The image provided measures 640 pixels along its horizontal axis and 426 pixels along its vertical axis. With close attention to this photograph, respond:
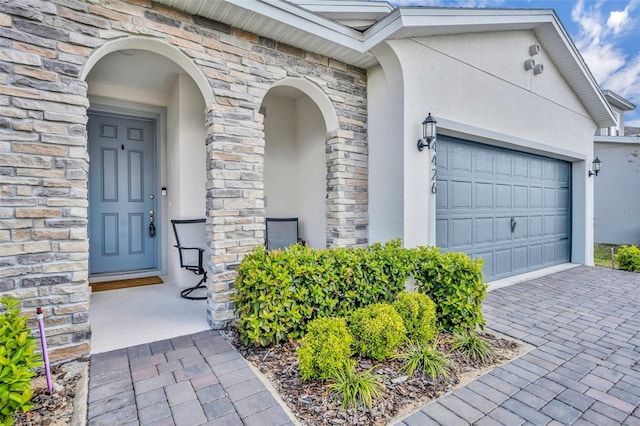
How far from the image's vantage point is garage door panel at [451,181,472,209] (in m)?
4.80

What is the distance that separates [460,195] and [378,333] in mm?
3090

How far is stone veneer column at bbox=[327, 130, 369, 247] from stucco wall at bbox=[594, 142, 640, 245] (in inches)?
441

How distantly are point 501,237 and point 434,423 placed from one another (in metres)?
4.45

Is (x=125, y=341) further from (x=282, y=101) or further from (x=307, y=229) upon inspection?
(x=282, y=101)

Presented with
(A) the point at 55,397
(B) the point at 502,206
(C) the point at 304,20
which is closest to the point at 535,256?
(B) the point at 502,206

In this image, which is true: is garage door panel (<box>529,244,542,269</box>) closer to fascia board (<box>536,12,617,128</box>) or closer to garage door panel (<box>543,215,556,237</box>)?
garage door panel (<box>543,215,556,237</box>)

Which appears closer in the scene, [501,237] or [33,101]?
[33,101]

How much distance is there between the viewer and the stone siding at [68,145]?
2.43 metres

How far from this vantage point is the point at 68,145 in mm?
2594

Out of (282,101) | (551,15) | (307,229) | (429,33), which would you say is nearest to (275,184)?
(307,229)

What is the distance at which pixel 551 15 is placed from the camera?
5.39 m

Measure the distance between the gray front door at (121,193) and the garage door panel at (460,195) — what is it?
4.79m

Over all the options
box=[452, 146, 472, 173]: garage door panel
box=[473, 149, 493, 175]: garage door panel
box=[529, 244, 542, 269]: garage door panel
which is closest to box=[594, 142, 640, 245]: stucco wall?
box=[529, 244, 542, 269]: garage door panel

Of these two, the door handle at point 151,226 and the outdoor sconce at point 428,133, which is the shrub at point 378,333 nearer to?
the outdoor sconce at point 428,133
